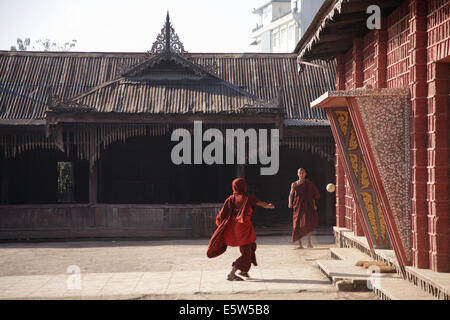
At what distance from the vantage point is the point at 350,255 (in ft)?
33.0

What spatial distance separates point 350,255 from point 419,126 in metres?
3.35

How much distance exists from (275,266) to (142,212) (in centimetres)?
569

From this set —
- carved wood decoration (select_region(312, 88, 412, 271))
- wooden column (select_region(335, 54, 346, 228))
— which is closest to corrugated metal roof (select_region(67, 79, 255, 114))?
wooden column (select_region(335, 54, 346, 228))

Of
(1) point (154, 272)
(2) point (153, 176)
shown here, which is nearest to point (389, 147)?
(1) point (154, 272)

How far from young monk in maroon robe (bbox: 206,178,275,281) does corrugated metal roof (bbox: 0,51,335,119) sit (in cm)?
637

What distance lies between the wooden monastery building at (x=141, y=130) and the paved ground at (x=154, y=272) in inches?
41.7

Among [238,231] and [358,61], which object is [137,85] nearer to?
[358,61]

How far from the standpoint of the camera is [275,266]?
1041 centimetres

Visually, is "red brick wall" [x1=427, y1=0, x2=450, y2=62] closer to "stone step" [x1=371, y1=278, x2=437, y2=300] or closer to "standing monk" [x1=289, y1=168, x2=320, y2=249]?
"stone step" [x1=371, y1=278, x2=437, y2=300]

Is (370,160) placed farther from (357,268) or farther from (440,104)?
(357,268)

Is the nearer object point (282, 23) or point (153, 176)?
point (153, 176)

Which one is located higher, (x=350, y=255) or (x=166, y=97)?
(x=166, y=97)

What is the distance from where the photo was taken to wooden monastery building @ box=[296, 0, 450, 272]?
6992 mm
